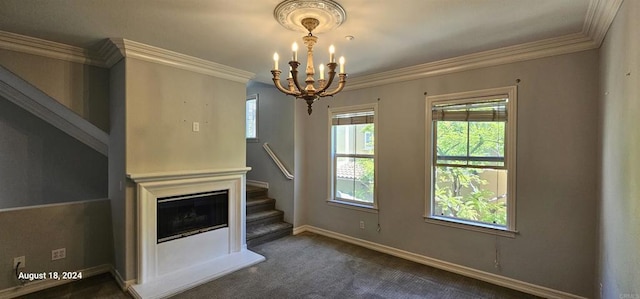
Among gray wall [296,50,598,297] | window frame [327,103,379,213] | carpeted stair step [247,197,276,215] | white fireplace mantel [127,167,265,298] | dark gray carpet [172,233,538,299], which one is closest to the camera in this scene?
gray wall [296,50,598,297]

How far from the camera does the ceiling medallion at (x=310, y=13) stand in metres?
1.96

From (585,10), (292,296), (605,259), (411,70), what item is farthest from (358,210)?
(585,10)

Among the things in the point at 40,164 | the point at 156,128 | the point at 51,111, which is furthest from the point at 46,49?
the point at 40,164

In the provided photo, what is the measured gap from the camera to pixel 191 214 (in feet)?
10.9

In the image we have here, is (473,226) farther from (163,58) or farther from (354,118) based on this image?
(163,58)

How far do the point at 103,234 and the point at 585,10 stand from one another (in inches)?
192

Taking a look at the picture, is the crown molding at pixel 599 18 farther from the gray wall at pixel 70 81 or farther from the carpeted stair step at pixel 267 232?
the gray wall at pixel 70 81

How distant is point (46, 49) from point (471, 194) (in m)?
4.62

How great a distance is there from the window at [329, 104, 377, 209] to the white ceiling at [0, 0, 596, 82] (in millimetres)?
1226

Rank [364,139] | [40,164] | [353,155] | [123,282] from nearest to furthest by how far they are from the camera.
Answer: [123,282]
[40,164]
[364,139]
[353,155]

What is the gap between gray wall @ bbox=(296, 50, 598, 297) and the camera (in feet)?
8.31

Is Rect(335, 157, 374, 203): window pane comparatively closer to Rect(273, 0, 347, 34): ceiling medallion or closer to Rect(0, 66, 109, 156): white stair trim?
Rect(273, 0, 347, 34): ceiling medallion

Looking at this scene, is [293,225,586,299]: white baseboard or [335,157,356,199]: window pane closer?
[293,225,586,299]: white baseboard

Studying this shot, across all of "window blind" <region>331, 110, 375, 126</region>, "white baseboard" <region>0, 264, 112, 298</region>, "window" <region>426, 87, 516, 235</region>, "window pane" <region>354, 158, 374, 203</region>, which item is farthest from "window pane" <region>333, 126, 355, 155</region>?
"white baseboard" <region>0, 264, 112, 298</region>
